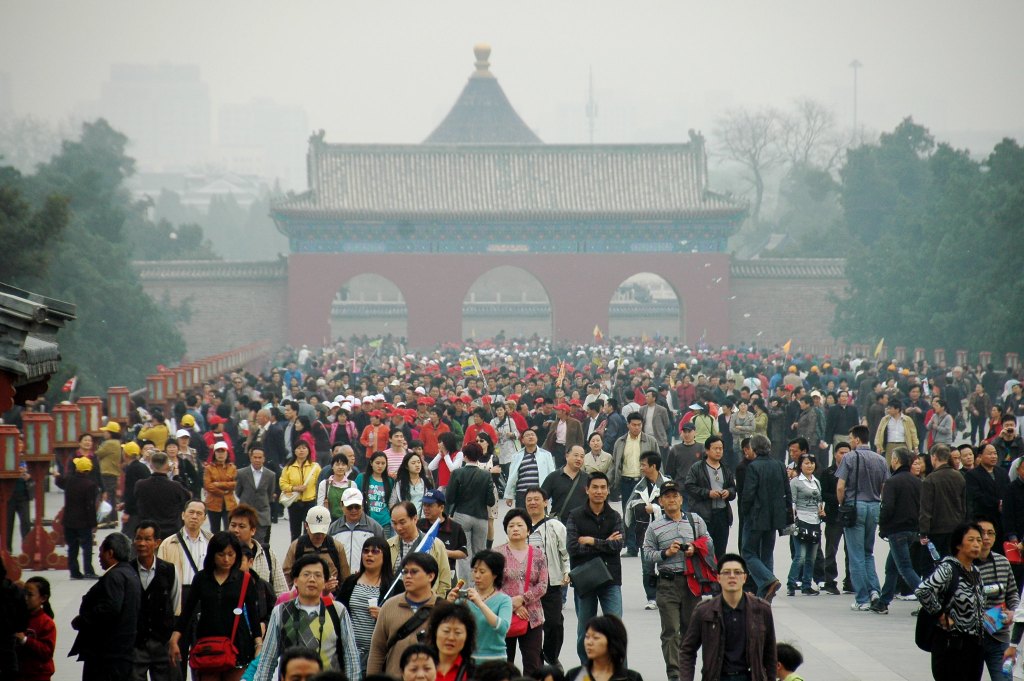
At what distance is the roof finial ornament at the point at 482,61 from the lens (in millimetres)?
58938

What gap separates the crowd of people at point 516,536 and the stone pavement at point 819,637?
0.75 ft

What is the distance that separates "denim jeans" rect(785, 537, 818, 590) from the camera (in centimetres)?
1136

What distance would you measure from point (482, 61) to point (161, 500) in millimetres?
50748

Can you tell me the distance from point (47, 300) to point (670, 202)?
133 feet

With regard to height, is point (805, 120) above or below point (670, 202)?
above

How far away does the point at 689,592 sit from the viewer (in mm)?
8672

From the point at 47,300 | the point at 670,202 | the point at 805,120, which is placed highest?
the point at 805,120

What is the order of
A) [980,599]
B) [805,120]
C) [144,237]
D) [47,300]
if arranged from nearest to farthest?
[47,300] → [980,599] → [144,237] → [805,120]

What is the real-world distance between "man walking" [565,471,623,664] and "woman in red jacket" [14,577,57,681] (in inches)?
120

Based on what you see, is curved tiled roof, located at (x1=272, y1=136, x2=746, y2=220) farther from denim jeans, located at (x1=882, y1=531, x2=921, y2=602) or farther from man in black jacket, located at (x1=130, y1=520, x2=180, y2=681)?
man in black jacket, located at (x1=130, y1=520, x2=180, y2=681)

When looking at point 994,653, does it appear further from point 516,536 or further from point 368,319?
point 368,319

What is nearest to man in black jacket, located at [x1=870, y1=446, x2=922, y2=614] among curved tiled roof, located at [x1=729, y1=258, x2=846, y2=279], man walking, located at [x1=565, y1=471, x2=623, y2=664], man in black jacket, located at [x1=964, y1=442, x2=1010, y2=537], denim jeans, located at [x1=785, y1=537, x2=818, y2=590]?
man in black jacket, located at [x1=964, y1=442, x2=1010, y2=537]

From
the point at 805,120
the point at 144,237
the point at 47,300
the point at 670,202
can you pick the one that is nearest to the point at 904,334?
the point at 670,202

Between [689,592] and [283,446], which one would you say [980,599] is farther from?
[283,446]
